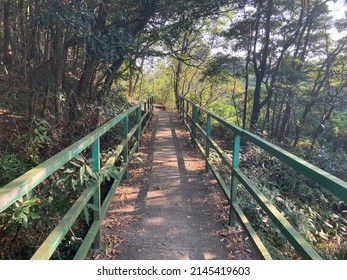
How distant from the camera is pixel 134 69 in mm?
8789

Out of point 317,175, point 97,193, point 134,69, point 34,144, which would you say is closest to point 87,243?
point 97,193

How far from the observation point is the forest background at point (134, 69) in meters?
3.69

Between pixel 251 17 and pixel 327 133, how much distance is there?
861cm

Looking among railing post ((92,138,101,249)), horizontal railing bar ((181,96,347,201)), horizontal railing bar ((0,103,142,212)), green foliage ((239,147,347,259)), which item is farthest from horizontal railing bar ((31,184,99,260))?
green foliage ((239,147,347,259))

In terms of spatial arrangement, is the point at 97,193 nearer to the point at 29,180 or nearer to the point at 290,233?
the point at 29,180

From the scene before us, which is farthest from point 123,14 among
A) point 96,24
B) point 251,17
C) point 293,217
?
point 251,17

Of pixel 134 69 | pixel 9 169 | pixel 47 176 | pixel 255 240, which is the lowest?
pixel 255 240

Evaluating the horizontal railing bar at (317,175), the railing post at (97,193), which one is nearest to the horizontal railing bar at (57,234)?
the railing post at (97,193)

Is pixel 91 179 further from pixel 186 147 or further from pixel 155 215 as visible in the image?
pixel 186 147

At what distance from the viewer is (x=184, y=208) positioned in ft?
11.1

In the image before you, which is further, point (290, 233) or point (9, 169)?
point (9, 169)

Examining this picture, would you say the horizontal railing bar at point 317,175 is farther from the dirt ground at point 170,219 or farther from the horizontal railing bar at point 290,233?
the dirt ground at point 170,219

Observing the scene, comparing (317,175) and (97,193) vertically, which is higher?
(317,175)

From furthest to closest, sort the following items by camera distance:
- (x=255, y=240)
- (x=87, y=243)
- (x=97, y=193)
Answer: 1. (x=97, y=193)
2. (x=255, y=240)
3. (x=87, y=243)
